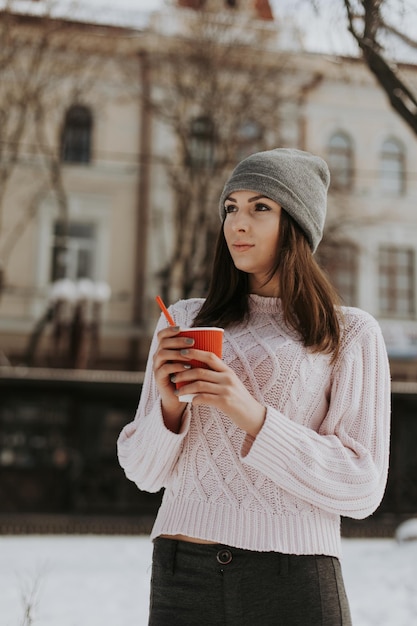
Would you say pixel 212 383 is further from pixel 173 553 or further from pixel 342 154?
pixel 342 154

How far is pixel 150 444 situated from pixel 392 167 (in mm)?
20111

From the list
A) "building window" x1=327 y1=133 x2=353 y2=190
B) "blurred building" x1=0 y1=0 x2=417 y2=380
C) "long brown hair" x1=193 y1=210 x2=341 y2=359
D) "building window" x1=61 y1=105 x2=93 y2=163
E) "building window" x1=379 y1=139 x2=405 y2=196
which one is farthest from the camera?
"building window" x1=379 y1=139 x2=405 y2=196

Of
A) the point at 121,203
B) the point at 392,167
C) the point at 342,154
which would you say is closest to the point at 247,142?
the point at 121,203

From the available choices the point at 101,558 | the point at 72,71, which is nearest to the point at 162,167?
the point at 72,71

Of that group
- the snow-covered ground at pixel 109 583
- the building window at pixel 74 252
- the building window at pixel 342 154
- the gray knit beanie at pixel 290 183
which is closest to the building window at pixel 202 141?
the building window at pixel 74 252

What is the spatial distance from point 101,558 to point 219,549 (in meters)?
7.03

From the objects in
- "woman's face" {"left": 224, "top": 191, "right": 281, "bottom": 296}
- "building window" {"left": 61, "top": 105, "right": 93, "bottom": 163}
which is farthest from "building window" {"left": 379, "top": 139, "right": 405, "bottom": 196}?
"woman's face" {"left": 224, "top": 191, "right": 281, "bottom": 296}

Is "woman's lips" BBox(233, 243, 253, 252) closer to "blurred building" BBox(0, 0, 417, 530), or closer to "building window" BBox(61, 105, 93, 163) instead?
"blurred building" BBox(0, 0, 417, 530)

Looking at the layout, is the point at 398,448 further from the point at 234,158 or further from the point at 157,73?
the point at 157,73

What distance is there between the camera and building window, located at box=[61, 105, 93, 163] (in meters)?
19.2

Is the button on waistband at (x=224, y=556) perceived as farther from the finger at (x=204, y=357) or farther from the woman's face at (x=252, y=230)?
the woman's face at (x=252, y=230)

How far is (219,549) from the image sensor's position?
170 cm

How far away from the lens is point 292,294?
75.4 inches

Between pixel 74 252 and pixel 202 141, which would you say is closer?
pixel 202 141
